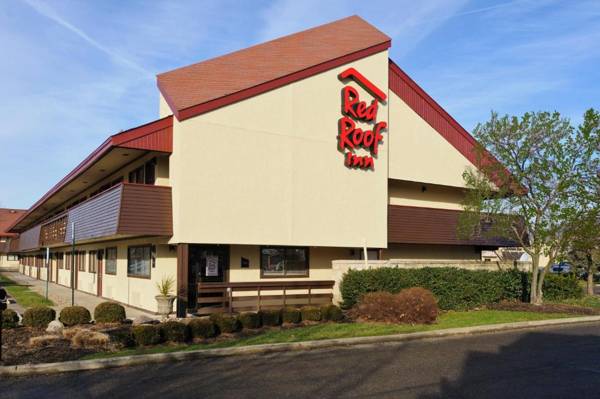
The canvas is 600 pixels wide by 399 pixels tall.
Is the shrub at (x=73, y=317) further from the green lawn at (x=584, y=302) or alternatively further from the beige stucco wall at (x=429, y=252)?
the green lawn at (x=584, y=302)

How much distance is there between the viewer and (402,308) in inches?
651

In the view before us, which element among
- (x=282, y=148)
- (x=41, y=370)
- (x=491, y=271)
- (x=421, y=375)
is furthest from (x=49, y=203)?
(x=421, y=375)

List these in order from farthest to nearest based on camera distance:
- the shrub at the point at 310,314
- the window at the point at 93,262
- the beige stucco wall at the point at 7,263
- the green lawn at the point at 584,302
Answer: the beige stucco wall at the point at 7,263 → the window at the point at 93,262 → the green lawn at the point at 584,302 → the shrub at the point at 310,314

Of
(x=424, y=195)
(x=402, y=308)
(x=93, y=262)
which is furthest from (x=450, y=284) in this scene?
(x=93, y=262)

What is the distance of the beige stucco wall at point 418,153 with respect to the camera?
82.0 feet

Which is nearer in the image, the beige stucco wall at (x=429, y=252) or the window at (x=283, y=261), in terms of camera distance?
the window at (x=283, y=261)

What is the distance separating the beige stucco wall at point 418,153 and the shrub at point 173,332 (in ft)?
46.3

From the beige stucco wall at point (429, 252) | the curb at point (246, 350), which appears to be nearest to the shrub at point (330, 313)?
the curb at point (246, 350)

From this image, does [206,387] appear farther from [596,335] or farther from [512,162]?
[512,162]

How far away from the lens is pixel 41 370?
32.5 feet

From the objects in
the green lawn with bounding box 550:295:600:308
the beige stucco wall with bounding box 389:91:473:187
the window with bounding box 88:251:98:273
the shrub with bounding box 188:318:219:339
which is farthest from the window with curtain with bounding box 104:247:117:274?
the green lawn with bounding box 550:295:600:308

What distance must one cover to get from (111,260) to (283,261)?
9.45m

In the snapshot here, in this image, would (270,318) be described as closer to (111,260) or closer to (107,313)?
(107,313)

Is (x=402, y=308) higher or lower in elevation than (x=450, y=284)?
lower
